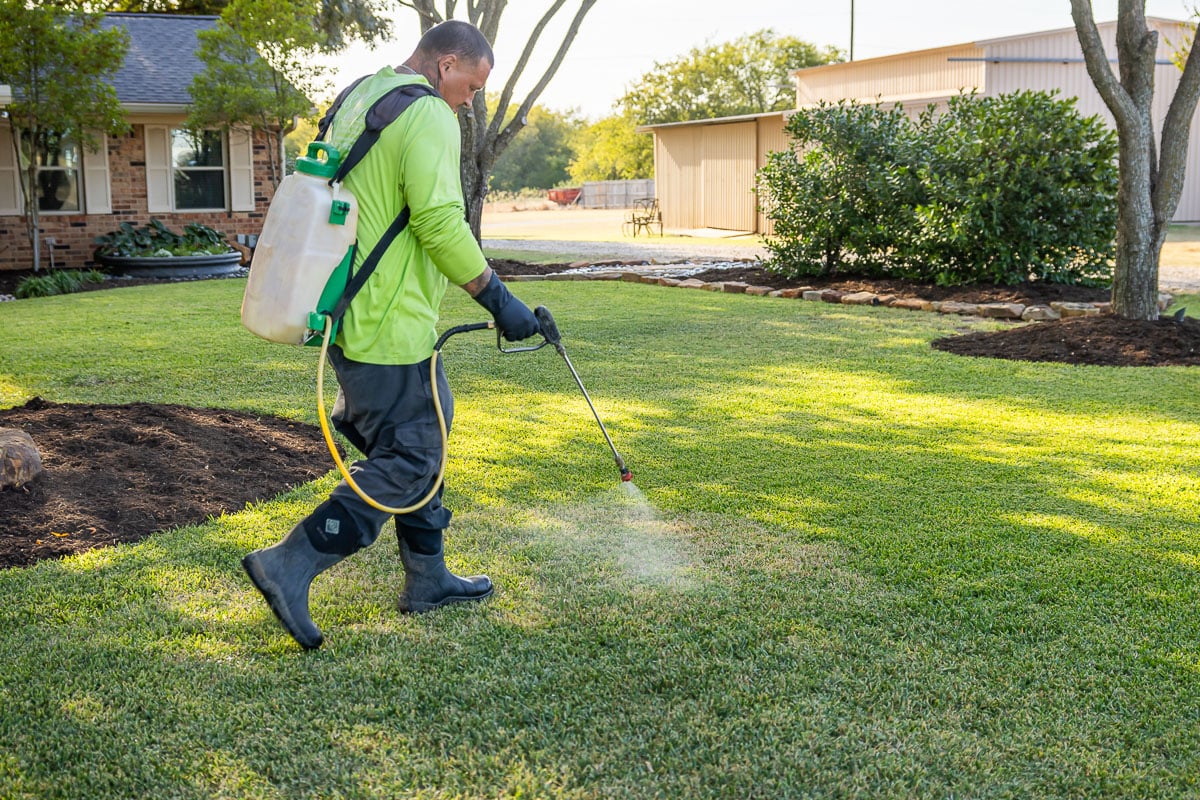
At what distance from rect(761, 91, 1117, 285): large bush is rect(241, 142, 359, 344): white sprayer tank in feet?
31.2

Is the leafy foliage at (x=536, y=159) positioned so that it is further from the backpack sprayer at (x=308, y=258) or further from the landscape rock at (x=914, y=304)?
the backpack sprayer at (x=308, y=258)

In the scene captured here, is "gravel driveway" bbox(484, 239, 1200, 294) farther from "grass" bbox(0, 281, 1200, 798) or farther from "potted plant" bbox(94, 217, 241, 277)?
"grass" bbox(0, 281, 1200, 798)

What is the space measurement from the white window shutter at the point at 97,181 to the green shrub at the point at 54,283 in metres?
2.45

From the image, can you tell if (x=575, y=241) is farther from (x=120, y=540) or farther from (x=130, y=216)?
(x=120, y=540)

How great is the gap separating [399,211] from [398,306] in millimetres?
267

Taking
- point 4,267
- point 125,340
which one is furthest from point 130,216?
point 125,340

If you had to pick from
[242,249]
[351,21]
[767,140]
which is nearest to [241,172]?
[242,249]

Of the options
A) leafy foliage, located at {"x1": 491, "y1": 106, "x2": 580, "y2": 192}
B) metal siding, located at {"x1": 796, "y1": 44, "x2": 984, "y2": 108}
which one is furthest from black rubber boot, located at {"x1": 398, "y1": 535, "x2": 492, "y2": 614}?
leafy foliage, located at {"x1": 491, "y1": 106, "x2": 580, "y2": 192}

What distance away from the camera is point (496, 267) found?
54.3 feet

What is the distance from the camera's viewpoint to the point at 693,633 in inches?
128

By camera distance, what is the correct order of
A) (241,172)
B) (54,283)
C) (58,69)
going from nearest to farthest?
1. (54,283)
2. (58,69)
3. (241,172)

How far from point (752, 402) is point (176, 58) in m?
16.8

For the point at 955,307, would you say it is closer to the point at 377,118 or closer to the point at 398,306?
the point at 398,306

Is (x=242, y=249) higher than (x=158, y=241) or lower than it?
lower
